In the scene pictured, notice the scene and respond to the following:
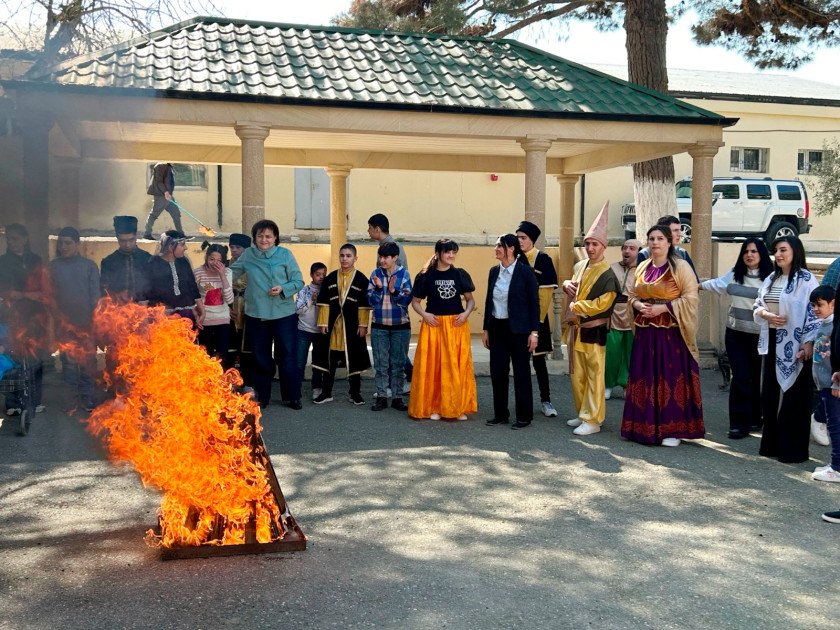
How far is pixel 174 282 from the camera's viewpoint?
9039 millimetres

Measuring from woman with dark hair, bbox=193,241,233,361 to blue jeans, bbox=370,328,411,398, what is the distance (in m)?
1.52

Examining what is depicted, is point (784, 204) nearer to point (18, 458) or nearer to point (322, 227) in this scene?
point (322, 227)

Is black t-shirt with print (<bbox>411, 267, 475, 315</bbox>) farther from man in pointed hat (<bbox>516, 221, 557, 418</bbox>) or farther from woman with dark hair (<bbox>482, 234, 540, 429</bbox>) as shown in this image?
man in pointed hat (<bbox>516, 221, 557, 418</bbox>)

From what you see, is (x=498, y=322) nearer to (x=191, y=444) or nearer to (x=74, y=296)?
(x=74, y=296)

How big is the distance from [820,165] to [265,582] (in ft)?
89.2

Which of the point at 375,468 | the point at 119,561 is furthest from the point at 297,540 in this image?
the point at 375,468

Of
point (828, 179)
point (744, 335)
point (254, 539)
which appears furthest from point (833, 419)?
point (828, 179)

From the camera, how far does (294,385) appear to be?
9.48 m

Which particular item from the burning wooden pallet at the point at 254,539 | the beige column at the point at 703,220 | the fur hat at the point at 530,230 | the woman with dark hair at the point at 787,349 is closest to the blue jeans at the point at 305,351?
the fur hat at the point at 530,230

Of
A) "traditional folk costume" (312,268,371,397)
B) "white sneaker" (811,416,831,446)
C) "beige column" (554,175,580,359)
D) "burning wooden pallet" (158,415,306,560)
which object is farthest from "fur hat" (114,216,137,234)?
"beige column" (554,175,580,359)

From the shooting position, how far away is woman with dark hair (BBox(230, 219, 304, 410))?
9.29m

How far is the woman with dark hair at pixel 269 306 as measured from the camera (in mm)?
9289

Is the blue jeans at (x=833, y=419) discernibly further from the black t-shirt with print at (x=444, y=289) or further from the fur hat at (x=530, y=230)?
the black t-shirt with print at (x=444, y=289)

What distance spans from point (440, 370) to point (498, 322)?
2.47 feet
